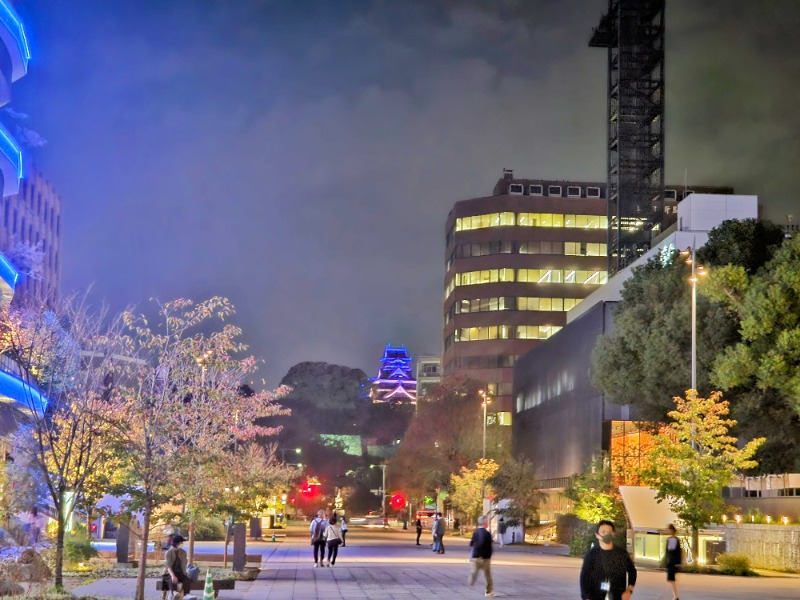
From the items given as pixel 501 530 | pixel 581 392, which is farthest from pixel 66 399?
pixel 581 392

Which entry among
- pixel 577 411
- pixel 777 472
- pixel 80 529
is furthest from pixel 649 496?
pixel 577 411

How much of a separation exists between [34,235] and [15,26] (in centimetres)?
5003

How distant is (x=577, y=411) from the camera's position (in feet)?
241

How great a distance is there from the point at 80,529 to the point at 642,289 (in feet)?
91.5

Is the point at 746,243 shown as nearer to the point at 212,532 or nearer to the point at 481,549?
the point at 481,549

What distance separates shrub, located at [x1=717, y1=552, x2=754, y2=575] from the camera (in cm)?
3672

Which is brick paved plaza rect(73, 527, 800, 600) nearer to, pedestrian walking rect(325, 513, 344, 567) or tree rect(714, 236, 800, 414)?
pedestrian walking rect(325, 513, 344, 567)

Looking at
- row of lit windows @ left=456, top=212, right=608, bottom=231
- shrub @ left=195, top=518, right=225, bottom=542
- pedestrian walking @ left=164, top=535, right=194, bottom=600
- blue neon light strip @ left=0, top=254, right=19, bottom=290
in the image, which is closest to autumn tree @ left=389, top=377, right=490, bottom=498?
row of lit windows @ left=456, top=212, right=608, bottom=231

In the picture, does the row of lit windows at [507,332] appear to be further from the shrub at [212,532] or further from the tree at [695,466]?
the tree at [695,466]


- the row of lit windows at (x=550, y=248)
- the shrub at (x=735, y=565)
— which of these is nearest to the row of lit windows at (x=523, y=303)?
the row of lit windows at (x=550, y=248)

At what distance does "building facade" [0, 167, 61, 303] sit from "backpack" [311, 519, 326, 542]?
5515 centimetres

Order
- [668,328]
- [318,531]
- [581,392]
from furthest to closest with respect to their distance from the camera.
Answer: [581,392], [668,328], [318,531]

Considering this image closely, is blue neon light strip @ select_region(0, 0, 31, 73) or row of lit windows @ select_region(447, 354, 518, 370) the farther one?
row of lit windows @ select_region(447, 354, 518, 370)

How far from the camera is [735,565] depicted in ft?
121
